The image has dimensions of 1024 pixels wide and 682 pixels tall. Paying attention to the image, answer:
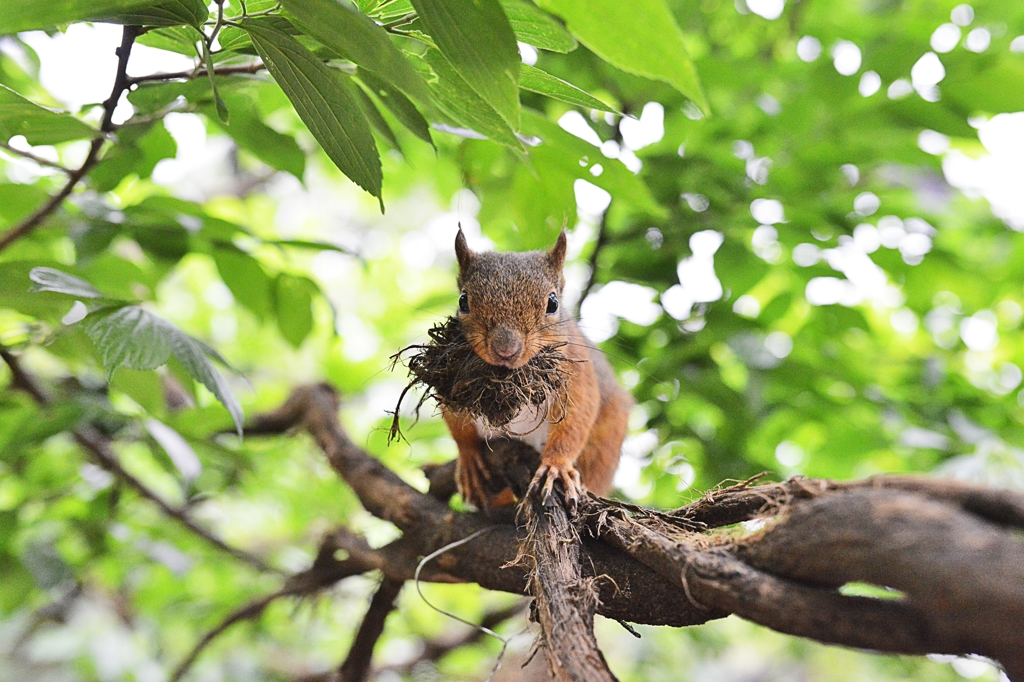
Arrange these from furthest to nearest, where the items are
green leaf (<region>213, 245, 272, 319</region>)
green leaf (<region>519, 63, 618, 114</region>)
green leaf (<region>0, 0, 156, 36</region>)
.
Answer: green leaf (<region>213, 245, 272, 319</region>), green leaf (<region>519, 63, 618, 114</region>), green leaf (<region>0, 0, 156, 36</region>)

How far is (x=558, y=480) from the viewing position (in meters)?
0.88

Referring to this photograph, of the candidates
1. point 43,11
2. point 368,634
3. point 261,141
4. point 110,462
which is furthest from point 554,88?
point 110,462

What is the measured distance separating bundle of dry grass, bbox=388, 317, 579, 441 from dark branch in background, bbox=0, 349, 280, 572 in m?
0.75

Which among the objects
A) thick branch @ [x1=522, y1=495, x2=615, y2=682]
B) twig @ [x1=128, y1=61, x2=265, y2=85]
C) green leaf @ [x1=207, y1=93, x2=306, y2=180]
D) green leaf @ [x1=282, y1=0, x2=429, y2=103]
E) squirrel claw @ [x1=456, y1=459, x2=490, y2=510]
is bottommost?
squirrel claw @ [x1=456, y1=459, x2=490, y2=510]

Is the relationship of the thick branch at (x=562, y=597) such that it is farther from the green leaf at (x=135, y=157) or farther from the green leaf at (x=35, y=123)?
the green leaf at (x=135, y=157)

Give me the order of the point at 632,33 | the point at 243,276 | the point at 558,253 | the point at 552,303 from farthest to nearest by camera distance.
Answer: the point at 243,276, the point at 558,253, the point at 552,303, the point at 632,33

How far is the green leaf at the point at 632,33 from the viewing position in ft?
1.60

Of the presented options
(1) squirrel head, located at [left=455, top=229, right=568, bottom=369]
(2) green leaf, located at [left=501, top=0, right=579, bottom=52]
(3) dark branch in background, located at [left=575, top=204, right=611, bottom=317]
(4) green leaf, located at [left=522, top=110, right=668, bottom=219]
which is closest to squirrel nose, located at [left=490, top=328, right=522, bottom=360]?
(1) squirrel head, located at [left=455, top=229, right=568, bottom=369]

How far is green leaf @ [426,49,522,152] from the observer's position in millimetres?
666

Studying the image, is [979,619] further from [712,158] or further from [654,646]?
[654,646]

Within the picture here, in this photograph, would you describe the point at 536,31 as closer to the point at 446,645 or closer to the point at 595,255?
the point at 595,255

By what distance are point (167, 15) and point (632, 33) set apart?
1.48ft

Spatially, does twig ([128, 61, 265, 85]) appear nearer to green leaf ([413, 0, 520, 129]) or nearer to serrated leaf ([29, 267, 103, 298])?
serrated leaf ([29, 267, 103, 298])

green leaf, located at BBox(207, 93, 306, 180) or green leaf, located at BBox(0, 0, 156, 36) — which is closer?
green leaf, located at BBox(0, 0, 156, 36)
